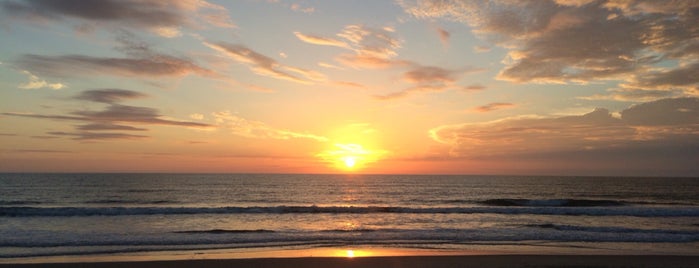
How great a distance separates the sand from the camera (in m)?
12.6

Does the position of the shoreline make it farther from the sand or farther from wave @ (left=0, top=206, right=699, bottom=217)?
wave @ (left=0, top=206, right=699, bottom=217)

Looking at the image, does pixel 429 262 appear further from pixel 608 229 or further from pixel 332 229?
pixel 608 229

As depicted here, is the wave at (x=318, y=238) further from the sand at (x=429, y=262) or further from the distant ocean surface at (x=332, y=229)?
the sand at (x=429, y=262)

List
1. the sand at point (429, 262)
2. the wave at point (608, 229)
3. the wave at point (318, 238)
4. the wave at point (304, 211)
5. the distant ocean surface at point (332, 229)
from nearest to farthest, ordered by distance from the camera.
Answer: the sand at point (429, 262) < the wave at point (318, 238) < the distant ocean surface at point (332, 229) < the wave at point (608, 229) < the wave at point (304, 211)

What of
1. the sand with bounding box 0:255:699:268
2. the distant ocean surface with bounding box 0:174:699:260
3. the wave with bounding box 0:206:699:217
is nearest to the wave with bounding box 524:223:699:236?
the distant ocean surface with bounding box 0:174:699:260

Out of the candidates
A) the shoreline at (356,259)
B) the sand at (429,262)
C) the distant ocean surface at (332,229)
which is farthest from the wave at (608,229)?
the sand at (429,262)

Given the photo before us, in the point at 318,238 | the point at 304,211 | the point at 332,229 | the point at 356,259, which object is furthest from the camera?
the point at 304,211

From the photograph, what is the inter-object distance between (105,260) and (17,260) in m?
2.72

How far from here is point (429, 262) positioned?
12992 mm

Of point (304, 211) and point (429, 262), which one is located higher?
point (429, 262)

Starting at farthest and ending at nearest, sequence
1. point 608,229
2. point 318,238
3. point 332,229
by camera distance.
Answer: point 608,229, point 332,229, point 318,238

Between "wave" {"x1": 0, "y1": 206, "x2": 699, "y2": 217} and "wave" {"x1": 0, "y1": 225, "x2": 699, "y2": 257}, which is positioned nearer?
"wave" {"x1": 0, "y1": 225, "x2": 699, "y2": 257}

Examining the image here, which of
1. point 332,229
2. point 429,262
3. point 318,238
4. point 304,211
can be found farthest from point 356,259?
point 304,211

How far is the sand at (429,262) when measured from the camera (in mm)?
12609
